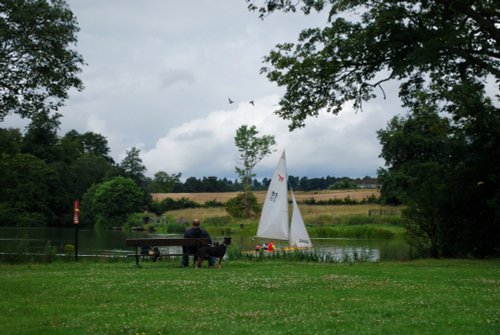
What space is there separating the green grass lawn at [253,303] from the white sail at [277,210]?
65.8ft

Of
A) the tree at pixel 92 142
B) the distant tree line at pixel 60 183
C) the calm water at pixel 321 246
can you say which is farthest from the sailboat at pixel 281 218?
the tree at pixel 92 142

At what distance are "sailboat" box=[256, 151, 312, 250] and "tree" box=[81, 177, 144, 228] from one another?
55.2m

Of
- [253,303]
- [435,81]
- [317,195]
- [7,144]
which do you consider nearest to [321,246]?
[435,81]

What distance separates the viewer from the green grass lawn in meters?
8.37

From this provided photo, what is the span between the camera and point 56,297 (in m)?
11.3

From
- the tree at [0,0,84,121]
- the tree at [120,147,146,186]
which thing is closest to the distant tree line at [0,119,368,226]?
the tree at [120,147,146,186]

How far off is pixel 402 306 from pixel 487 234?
46.7 feet

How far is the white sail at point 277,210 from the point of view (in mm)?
36031

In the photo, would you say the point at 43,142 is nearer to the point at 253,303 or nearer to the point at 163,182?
the point at 163,182

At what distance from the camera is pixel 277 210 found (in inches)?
1426

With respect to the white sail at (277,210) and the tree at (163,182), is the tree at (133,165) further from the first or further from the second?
the white sail at (277,210)

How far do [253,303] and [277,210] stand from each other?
25.7 metres

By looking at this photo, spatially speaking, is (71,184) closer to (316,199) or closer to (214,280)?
(316,199)

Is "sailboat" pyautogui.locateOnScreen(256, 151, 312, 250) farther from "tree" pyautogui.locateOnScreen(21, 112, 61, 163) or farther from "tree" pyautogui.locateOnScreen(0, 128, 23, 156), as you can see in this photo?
"tree" pyautogui.locateOnScreen(21, 112, 61, 163)
